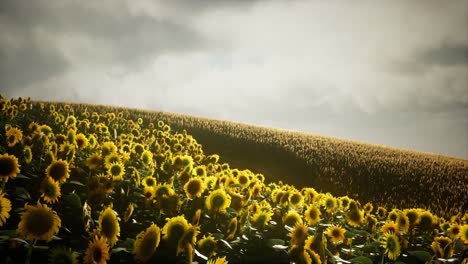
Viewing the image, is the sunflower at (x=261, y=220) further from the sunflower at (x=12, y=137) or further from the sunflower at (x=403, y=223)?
the sunflower at (x=12, y=137)

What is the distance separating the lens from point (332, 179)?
2036 centimetres

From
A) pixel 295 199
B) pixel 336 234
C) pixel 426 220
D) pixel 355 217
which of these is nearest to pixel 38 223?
pixel 336 234

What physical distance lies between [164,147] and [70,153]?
457 cm

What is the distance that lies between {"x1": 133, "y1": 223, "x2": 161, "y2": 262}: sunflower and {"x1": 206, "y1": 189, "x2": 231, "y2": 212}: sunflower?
4.91 ft

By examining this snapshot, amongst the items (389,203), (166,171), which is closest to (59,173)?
(166,171)

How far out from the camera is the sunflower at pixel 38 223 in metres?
2.85

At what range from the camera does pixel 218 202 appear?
4.64 m

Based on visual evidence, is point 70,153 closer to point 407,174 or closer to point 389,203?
point 389,203

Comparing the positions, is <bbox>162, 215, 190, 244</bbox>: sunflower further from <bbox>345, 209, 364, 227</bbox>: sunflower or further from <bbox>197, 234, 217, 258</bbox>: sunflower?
<bbox>345, 209, 364, 227</bbox>: sunflower

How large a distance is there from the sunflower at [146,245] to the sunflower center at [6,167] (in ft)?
7.54

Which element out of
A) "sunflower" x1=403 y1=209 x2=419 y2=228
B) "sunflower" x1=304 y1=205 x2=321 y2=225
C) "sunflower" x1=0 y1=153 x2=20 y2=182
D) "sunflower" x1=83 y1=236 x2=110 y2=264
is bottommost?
"sunflower" x1=304 y1=205 x2=321 y2=225

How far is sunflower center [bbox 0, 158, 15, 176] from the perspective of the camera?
434 cm

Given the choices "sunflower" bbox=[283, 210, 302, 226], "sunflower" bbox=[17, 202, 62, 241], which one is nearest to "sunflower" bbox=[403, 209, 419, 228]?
"sunflower" bbox=[283, 210, 302, 226]

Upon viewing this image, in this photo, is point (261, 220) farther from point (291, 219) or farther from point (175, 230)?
point (175, 230)
